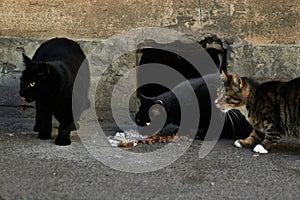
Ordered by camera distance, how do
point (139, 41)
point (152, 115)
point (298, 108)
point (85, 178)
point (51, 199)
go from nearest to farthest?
point (51, 199)
point (85, 178)
point (298, 108)
point (152, 115)
point (139, 41)

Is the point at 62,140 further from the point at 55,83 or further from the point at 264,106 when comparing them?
the point at 264,106

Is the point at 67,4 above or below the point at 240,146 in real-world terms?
above

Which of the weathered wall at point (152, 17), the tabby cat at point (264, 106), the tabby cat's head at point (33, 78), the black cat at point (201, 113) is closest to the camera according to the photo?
the tabby cat's head at point (33, 78)

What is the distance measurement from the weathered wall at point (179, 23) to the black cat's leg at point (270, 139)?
94 centimetres

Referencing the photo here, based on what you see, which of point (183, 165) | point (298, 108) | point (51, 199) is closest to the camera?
point (51, 199)

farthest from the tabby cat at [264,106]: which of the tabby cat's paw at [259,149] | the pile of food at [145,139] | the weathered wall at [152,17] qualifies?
the weathered wall at [152,17]

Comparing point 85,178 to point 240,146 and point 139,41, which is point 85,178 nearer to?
point 240,146

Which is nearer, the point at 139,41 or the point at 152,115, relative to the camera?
the point at 152,115

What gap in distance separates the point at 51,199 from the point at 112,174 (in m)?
0.59

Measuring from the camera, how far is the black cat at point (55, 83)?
413 centimetres

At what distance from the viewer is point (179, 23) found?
4.96 meters

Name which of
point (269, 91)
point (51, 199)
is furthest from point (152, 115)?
point (51, 199)

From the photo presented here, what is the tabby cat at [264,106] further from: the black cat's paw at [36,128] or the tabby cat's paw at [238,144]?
the black cat's paw at [36,128]

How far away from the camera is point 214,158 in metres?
4.07
